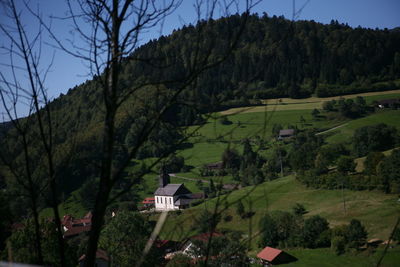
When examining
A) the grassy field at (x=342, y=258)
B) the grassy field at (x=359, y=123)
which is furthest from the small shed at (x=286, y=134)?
the grassy field at (x=342, y=258)

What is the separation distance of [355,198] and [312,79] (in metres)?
54.0

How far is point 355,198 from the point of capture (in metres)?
30.9

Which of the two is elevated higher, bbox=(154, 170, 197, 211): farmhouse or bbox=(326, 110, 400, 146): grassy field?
bbox=(326, 110, 400, 146): grassy field

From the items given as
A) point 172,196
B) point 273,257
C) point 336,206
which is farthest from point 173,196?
point 273,257

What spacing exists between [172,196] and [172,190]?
96 cm

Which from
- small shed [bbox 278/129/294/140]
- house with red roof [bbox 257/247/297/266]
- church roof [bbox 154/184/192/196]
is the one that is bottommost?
church roof [bbox 154/184/192/196]

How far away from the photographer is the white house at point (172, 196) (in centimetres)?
4514

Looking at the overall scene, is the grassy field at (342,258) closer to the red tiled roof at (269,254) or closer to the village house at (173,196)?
the red tiled roof at (269,254)

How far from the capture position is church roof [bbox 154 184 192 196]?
46.4 metres

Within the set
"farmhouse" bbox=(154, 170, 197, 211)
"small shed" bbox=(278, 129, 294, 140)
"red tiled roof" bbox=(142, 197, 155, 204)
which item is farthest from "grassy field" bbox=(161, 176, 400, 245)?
"small shed" bbox=(278, 129, 294, 140)

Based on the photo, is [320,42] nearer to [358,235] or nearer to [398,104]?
[398,104]

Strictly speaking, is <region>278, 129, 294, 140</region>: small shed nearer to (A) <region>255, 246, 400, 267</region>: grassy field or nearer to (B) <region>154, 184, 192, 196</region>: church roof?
(B) <region>154, 184, 192, 196</region>: church roof

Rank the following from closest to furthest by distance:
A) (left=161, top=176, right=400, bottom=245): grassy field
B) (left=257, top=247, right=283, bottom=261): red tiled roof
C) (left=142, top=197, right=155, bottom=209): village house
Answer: (left=257, top=247, right=283, bottom=261): red tiled roof < (left=161, top=176, right=400, bottom=245): grassy field < (left=142, top=197, right=155, bottom=209): village house

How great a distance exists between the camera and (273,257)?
74.0 ft
